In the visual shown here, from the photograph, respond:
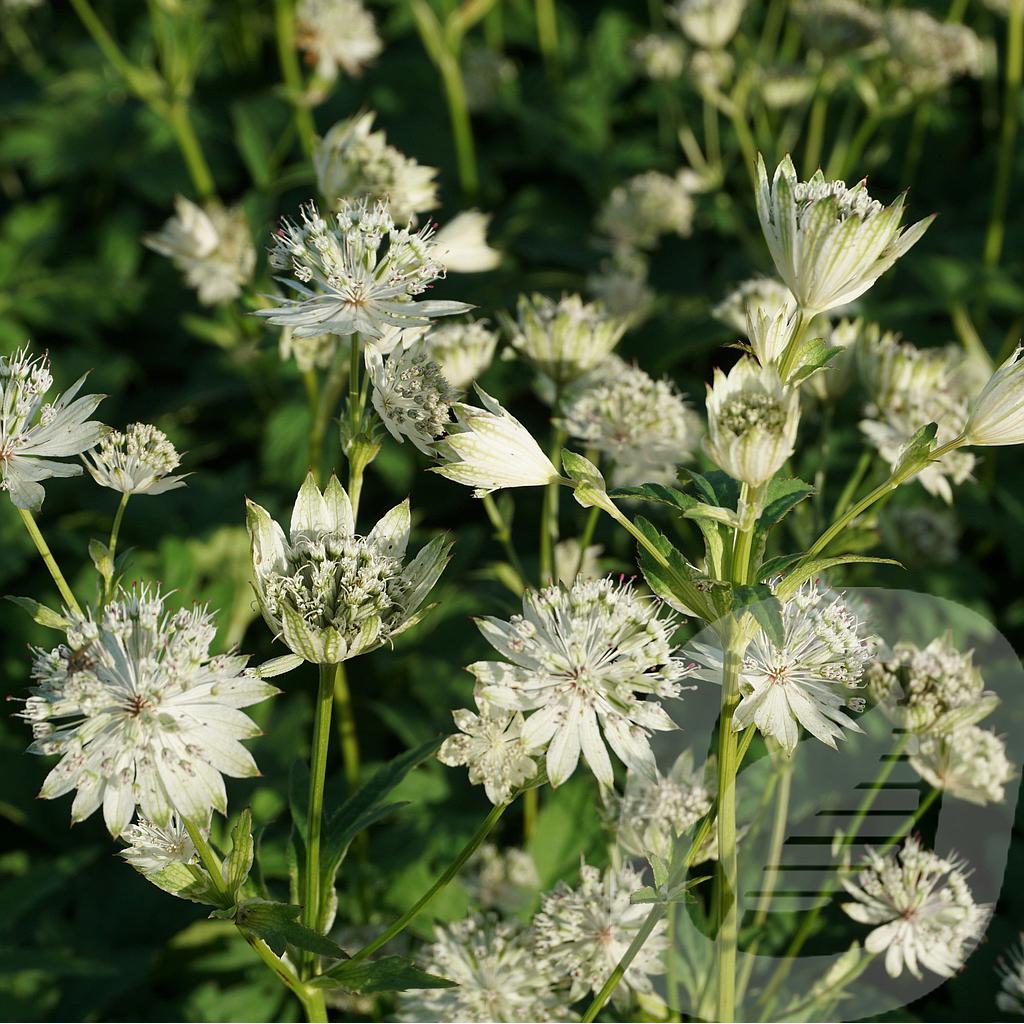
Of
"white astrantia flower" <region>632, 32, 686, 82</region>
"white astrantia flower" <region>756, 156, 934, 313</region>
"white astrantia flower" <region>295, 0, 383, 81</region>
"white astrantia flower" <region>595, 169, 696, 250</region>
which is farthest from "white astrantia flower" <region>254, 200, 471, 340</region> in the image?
"white astrantia flower" <region>632, 32, 686, 82</region>

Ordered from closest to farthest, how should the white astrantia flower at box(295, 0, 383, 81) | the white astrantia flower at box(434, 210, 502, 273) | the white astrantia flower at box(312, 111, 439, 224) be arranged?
1. the white astrantia flower at box(312, 111, 439, 224)
2. the white astrantia flower at box(434, 210, 502, 273)
3. the white astrantia flower at box(295, 0, 383, 81)

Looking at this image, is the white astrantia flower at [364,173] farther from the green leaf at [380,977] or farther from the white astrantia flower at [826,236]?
the green leaf at [380,977]

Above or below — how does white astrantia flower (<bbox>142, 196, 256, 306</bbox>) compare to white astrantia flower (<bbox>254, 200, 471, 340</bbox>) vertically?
below

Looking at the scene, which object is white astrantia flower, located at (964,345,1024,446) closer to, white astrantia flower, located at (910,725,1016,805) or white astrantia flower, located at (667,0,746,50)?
white astrantia flower, located at (910,725,1016,805)

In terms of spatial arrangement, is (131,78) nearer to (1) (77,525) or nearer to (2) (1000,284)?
(1) (77,525)

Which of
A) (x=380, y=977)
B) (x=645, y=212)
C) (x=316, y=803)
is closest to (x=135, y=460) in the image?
(x=316, y=803)

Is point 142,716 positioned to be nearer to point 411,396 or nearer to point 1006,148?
point 411,396

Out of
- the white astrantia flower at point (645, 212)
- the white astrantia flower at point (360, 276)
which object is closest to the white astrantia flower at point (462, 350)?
the white astrantia flower at point (360, 276)
